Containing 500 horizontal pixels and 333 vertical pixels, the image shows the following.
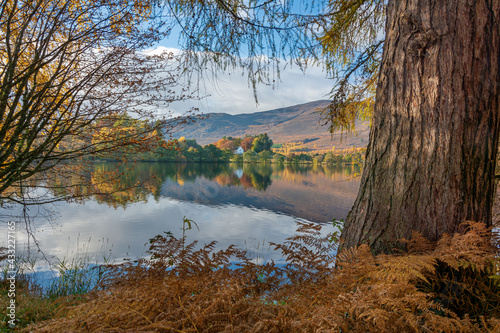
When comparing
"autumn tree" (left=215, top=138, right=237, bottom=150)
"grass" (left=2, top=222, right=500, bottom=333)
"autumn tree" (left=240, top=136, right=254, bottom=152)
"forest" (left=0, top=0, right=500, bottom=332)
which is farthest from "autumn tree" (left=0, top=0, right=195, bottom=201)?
"autumn tree" (left=240, top=136, right=254, bottom=152)

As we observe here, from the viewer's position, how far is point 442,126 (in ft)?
5.59

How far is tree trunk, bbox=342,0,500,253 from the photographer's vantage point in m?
1.68

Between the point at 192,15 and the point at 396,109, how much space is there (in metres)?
2.14

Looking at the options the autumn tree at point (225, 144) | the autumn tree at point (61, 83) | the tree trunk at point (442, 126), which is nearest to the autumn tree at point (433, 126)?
the tree trunk at point (442, 126)

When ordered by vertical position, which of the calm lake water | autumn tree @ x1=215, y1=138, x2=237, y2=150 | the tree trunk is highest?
autumn tree @ x1=215, y1=138, x2=237, y2=150

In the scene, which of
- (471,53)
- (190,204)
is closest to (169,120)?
(471,53)

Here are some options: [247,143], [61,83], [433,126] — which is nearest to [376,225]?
[433,126]

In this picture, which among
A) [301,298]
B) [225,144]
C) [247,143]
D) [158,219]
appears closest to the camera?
[301,298]

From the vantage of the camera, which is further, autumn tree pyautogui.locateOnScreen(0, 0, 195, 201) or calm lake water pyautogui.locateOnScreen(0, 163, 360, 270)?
calm lake water pyautogui.locateOnScreen(0, 163, 360, 270)

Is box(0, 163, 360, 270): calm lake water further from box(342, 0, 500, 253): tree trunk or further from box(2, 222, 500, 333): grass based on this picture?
box(2, 222, 500, 333): grass

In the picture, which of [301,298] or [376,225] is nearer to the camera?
[301,298]

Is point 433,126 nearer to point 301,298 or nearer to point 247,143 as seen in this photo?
point 301,298

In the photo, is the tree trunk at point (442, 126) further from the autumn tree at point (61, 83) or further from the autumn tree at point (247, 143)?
the autumn tree at point (247, 143)

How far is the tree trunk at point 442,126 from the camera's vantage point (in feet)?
5.53
